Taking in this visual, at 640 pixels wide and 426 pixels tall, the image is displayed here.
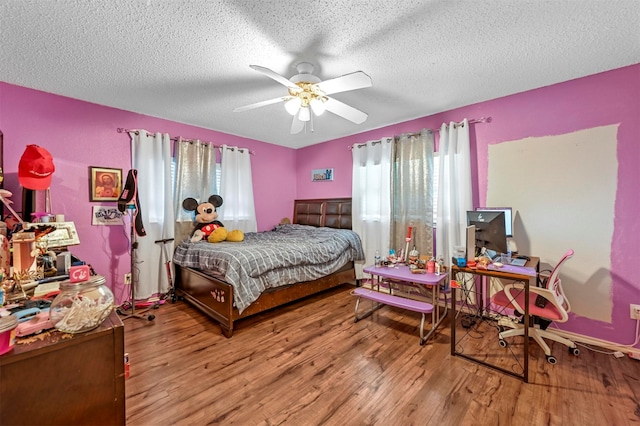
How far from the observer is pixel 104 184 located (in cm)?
306

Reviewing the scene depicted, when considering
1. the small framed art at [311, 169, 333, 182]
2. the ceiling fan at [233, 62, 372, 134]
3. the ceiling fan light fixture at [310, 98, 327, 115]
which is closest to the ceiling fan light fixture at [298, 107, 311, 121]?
the ceiling fan at [233, 62, 372, 134]

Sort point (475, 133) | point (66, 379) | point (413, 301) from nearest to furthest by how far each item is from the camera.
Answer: point (66, 379) → point (413, 301) → point (475, 133)

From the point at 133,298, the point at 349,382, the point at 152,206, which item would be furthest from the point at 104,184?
the point at 349,382

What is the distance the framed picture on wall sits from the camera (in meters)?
2.97

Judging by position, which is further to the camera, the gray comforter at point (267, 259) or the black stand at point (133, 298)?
the black stand at point (133, 298)

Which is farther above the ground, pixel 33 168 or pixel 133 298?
pixel 33 168

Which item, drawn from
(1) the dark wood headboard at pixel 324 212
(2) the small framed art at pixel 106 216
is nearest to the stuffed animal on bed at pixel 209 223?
(2) the small framed art at pixel 106 216

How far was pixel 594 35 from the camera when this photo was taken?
183 centimetres

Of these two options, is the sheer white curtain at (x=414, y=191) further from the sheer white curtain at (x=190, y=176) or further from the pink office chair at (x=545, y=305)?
the sheer white curtain at (x=190, y=176)

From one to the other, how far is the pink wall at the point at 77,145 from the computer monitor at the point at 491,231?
3.86 m

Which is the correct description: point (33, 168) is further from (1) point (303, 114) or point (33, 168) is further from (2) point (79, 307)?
(1) point (303, 114)

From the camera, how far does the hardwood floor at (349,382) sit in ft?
5.12

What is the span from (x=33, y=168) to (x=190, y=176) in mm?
1703

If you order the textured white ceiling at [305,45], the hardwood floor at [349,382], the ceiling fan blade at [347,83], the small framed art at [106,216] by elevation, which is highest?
the textured white ceiling at [305,45]
